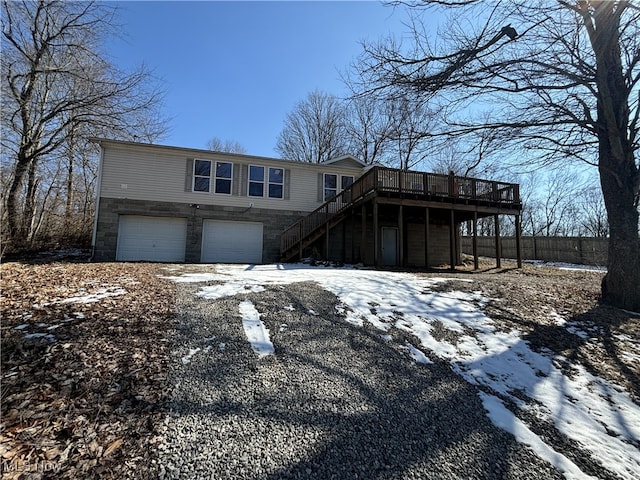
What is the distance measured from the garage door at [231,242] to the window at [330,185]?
3497 mm

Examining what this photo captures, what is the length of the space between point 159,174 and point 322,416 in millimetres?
12173

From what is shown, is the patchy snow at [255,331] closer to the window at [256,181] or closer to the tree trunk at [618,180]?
the tree trunk at [618,180]

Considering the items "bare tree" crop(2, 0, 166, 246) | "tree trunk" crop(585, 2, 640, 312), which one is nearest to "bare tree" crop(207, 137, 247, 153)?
"bare tree" crop(2, 0, 166, 246)

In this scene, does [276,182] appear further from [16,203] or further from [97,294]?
[16,203]

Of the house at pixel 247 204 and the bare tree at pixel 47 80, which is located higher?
the bare tree at pixel 47 80

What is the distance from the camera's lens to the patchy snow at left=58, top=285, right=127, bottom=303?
438 cm

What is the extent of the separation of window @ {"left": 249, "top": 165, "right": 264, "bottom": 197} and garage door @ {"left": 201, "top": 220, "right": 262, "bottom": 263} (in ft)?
4.42

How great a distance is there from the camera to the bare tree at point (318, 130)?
26.1 meters

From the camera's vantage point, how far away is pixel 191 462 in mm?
1866

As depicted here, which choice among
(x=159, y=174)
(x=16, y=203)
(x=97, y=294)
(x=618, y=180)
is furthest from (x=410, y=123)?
(x=16, y=203)

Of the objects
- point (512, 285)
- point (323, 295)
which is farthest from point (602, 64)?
point (323, 295)

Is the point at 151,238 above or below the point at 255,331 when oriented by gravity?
above

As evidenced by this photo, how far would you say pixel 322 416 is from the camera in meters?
2.42

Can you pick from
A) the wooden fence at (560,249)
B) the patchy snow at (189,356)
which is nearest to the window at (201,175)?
the patchy snow at (189,356)
